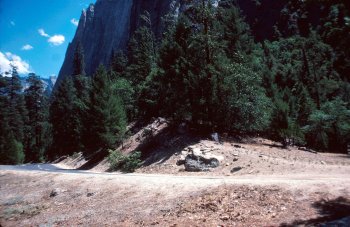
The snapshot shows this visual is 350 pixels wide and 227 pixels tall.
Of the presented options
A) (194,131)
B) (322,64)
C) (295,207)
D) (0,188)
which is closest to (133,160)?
(194,131)

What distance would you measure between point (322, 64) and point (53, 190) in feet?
158

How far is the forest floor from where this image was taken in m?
9.83

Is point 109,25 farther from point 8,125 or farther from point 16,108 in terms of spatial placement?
point 8,125

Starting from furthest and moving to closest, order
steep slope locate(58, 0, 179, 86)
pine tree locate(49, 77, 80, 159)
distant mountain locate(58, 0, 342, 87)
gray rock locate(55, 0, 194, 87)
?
steep slope locate(58, 0, 179, 86) < gray rock locate(55, 0, 194, 87) < distant mountain locate(58, 0, 342, 87) < pine tree locate(49, 77, 80, 159)

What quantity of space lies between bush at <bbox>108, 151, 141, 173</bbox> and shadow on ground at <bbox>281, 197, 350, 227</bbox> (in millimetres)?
16018

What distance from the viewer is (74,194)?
56.0 ft

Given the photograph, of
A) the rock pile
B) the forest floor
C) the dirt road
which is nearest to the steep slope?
the rock pile

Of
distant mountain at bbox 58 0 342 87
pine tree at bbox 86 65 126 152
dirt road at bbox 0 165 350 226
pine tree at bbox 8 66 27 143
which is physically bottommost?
dirt road at bbox 0 165 350 226

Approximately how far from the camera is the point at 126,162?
2430cm

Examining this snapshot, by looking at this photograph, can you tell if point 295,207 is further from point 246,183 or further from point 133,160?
point 133,160

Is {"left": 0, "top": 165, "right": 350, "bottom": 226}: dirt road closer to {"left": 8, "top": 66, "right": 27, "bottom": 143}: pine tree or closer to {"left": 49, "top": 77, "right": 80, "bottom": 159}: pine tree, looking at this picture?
{"left": 49, "top": 77, "right": 80, "bottom": 159}: pine tree

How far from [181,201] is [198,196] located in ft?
2.39

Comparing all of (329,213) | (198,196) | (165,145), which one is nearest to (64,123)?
(165,145)

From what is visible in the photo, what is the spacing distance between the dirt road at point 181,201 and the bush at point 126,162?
466cm
